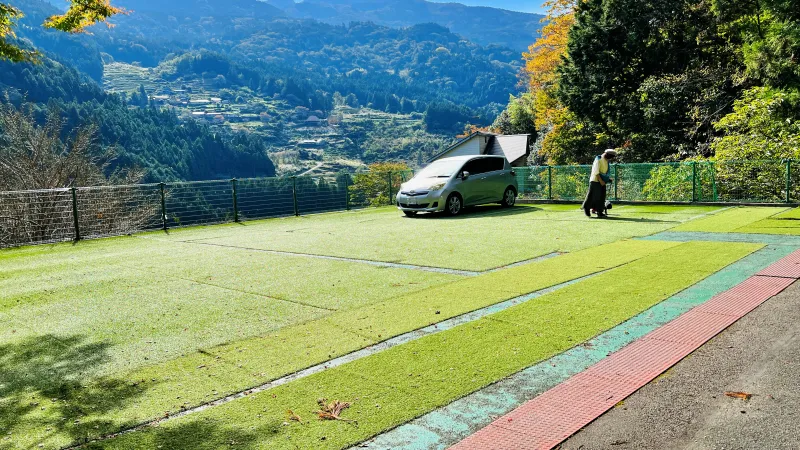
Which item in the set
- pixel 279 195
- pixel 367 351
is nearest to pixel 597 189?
pixel 279 195

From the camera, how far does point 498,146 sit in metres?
54.0

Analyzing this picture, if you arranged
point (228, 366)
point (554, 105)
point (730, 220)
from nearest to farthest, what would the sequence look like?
1. point (228, 366)
2. point (730, 220)
3. point (554, 105)

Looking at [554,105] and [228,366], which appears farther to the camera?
[554,105]

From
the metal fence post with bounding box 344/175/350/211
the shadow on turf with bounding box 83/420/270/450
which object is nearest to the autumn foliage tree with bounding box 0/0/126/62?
the shadow on turf with bounding box 83/420/270/450

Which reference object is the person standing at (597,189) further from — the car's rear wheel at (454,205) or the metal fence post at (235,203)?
the metal fence post at (235,203)

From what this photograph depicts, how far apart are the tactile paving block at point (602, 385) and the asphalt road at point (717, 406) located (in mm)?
82

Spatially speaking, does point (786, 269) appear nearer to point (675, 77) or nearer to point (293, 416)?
point (293, 416)

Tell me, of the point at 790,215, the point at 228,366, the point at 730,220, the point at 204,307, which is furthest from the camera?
the point at 790,215

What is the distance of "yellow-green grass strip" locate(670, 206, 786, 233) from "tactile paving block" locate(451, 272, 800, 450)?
20.8ft

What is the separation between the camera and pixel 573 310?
17.7 ft

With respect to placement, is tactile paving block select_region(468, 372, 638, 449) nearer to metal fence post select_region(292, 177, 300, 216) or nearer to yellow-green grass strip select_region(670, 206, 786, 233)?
yellow-green grass strip select_region(670, 206, 786, 233)

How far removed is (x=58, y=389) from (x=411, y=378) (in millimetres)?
2433

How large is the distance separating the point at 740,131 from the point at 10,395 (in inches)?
992

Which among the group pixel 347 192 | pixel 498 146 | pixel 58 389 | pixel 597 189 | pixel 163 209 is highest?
pixel 498 146
